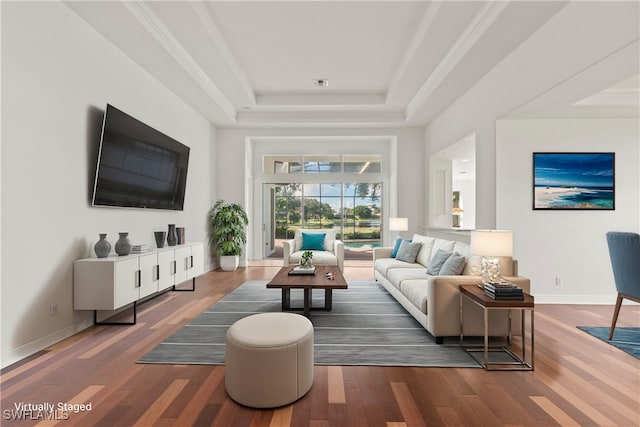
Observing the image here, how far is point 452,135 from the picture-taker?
5.65 metres

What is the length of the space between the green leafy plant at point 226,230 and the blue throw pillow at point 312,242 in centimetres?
148

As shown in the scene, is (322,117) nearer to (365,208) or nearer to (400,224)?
(365,208)

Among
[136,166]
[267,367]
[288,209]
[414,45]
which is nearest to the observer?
[267,367]

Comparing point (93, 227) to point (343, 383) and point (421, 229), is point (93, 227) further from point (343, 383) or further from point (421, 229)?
point (421, 229)

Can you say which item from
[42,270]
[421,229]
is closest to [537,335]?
[421,229]

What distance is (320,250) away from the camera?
6227 mm

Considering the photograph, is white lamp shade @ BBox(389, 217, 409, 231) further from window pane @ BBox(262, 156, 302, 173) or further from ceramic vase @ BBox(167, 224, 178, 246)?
ceramic vase @ BBox(167, 224, 178, 246)

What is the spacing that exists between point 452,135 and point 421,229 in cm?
232

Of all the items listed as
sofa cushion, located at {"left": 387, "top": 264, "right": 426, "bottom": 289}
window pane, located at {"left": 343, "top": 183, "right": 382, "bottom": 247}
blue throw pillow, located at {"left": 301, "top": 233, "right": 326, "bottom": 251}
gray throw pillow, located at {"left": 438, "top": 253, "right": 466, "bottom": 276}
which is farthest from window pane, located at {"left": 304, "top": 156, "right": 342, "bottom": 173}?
gray throw pillow, located at {"left": 438, "top": 253, "right": 466, "bottom": 276}

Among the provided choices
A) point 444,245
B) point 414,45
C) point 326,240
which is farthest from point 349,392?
point 326,240

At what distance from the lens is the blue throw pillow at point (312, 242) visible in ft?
20.5

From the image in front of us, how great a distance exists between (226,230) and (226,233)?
115 mm

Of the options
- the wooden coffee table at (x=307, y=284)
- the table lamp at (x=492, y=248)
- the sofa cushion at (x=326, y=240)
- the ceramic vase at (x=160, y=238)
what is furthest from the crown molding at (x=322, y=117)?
the table lamp at (x=492, y=248)

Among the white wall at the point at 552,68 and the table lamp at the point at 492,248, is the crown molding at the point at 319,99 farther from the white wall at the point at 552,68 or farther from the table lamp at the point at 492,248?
the table lamp at the point at 492,248
